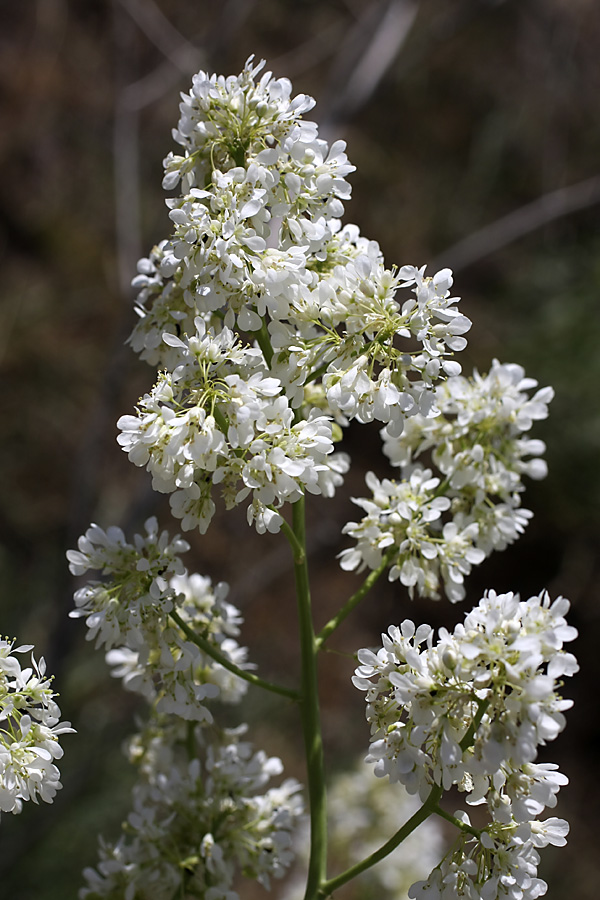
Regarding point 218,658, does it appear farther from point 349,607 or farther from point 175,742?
point 175,742

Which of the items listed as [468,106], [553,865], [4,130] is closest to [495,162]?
[468,106]

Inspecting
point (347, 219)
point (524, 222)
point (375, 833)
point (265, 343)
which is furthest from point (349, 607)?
point (347, 219)

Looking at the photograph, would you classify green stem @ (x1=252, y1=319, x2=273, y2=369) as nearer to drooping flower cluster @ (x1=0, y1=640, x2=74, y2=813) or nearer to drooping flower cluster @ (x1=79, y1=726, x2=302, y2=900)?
drooping flower cluster @ (x1=0, y1=640, x2=74, y2=813)

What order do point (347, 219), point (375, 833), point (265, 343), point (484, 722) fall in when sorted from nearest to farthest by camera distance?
point (484, 722)
point (265, 343)
point (375, 833)
point (347, 219)

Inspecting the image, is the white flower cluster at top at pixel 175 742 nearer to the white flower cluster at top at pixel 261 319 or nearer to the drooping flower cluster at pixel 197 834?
the drooping flower cluster at pixel 197 834

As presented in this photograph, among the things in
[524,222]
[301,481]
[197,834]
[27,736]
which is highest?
[524,222]

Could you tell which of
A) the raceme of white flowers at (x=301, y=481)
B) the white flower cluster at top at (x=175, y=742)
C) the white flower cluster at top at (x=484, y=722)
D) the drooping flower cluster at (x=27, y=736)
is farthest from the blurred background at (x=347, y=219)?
the white flower cluster at top at (x=484, y=722)

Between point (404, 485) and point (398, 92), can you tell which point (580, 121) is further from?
point (404, 485)
